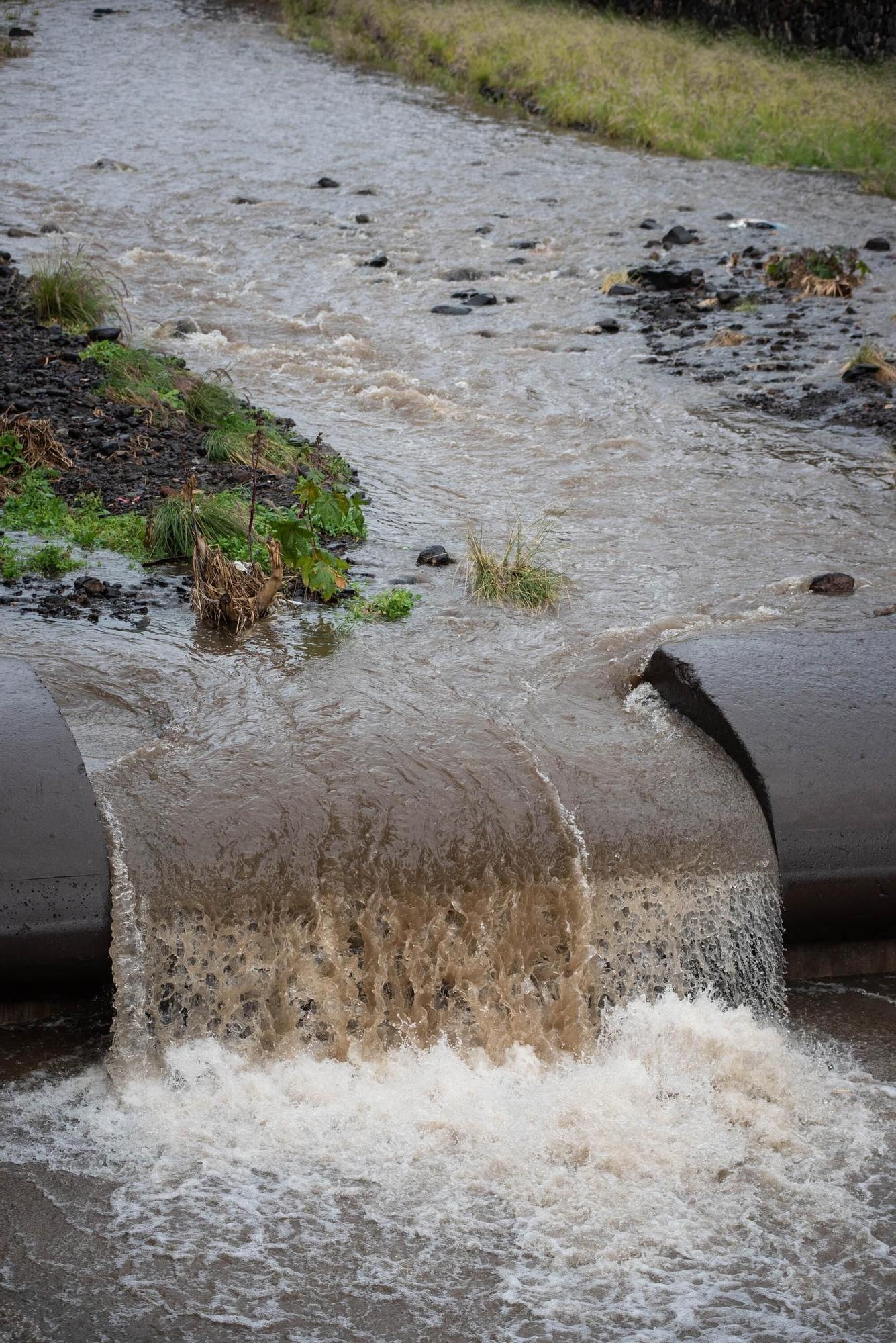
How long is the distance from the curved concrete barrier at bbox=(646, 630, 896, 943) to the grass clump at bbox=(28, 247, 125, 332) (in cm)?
712

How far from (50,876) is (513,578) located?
11.7ft

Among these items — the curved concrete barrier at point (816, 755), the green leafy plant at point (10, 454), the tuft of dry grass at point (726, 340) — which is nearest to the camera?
the curved concrete barrier at point (816, 755)

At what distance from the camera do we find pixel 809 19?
2547cm

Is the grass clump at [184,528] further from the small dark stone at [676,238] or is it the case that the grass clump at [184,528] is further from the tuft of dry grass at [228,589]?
the small dark stone at [676,238]

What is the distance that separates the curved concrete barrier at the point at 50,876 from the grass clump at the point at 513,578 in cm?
310

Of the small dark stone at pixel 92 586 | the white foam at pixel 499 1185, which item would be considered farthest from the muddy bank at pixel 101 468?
the white foam at pixel 499 1185

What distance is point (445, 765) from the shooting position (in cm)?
592

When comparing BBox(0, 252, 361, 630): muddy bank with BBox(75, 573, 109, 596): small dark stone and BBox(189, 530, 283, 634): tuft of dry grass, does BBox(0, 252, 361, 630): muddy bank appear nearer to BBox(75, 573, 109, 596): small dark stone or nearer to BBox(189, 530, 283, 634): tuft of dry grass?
BBox(75, 573, 109, 596): small dark stone

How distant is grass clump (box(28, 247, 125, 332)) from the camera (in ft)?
37.8

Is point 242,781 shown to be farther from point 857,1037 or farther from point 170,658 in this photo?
point 857,1037

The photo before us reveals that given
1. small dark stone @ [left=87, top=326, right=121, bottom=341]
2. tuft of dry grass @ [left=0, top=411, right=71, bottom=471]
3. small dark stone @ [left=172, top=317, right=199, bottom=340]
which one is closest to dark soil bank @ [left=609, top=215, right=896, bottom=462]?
small dark stone @ [left=172, top=317, right=199, bottom=340]

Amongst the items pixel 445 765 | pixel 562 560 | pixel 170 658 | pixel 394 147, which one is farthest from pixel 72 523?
pixel 394 147

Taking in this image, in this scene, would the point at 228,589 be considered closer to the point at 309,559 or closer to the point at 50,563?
the point at 309,559

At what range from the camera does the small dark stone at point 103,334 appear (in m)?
11.2
